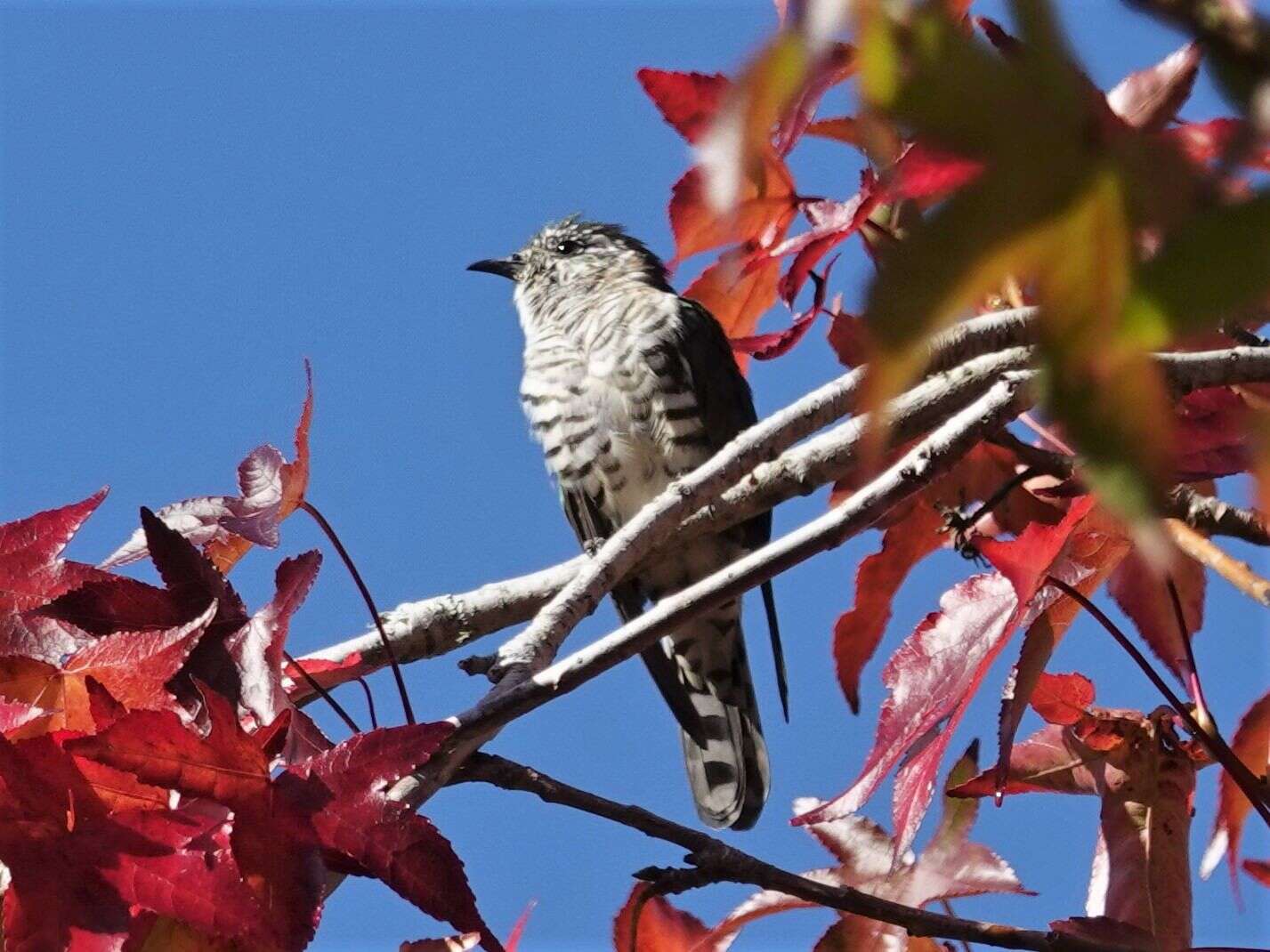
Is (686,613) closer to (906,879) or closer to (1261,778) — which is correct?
(906,879)

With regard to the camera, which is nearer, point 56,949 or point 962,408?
point 56,949

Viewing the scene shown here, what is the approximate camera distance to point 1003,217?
0.45 meters

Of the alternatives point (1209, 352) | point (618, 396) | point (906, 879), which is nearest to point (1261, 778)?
point (906, 879)

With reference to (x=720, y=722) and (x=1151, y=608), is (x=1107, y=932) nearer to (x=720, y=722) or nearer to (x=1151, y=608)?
(x=1151, y=608)

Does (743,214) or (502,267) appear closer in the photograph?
(743,214)

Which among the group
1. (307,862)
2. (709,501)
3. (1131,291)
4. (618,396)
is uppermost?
(618,396)

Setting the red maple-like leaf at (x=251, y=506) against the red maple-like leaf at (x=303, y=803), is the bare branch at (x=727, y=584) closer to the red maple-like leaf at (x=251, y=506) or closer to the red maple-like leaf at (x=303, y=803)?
the red maple-like leaf at (x=303, y=803)

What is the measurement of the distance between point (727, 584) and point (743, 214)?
1.92 ft

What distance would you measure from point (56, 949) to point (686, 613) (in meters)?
0.67

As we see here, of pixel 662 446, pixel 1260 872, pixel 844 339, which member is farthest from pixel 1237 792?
pixel 662 446

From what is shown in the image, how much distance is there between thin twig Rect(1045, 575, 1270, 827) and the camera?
4.20 ft

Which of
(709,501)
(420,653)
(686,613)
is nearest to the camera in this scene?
(686,613)

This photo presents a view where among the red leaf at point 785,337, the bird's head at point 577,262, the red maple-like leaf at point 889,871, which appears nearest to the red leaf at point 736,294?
the red leaf at point 785,337

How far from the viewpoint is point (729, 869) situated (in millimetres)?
1421
